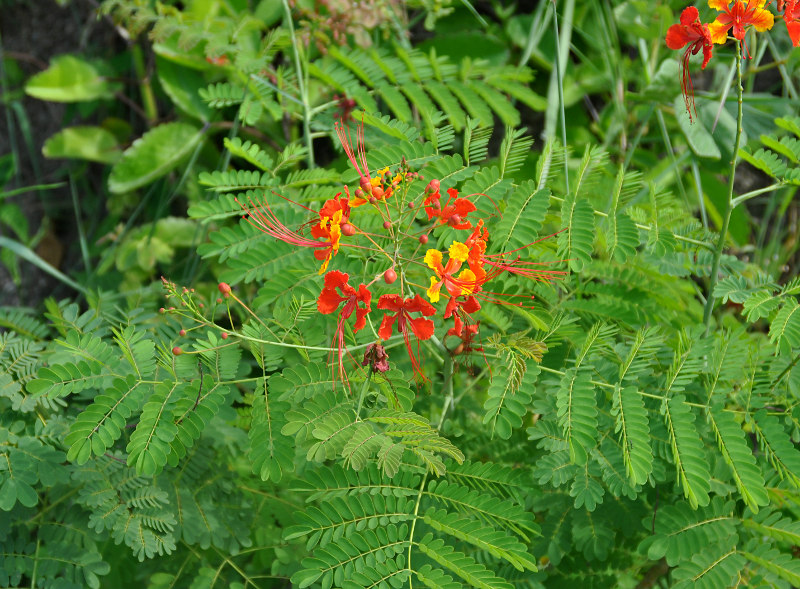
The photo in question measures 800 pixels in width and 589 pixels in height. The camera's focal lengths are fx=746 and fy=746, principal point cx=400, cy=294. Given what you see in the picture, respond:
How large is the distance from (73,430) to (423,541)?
1.86 feet

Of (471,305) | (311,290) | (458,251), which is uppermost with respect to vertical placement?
(458,251)

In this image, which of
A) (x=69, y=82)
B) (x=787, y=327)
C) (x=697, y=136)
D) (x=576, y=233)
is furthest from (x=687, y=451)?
(x=69, y=82)

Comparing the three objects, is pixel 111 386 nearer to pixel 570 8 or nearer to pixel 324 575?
pixel 324 575

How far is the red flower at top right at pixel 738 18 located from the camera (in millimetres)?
1200

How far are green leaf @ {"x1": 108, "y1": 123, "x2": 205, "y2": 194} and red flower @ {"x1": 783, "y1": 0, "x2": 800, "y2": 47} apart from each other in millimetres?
1618

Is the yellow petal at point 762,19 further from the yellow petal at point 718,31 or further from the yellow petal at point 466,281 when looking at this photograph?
the yellow petal at point 466,281

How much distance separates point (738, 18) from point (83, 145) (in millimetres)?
2010

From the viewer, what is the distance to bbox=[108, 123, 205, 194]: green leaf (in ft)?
7.43

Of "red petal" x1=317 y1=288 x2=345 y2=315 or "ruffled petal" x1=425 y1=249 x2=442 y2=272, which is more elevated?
"ruffled petal" x1=425 y1=249 x2=442 y2=272

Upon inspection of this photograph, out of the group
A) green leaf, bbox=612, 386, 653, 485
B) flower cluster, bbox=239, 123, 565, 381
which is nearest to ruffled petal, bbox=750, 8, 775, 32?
flower cluster, bbox=239, 123, 565, 381

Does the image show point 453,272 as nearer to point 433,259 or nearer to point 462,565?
point 433,259

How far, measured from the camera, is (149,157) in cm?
227

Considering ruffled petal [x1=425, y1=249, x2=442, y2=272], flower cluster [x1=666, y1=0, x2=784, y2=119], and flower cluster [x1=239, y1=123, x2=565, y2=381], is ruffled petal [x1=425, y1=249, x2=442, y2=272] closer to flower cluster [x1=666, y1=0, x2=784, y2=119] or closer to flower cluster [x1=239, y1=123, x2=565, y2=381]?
flower cluster [x1=239, y1=123, x2=565, y2=381]

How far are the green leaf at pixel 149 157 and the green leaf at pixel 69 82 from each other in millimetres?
366
